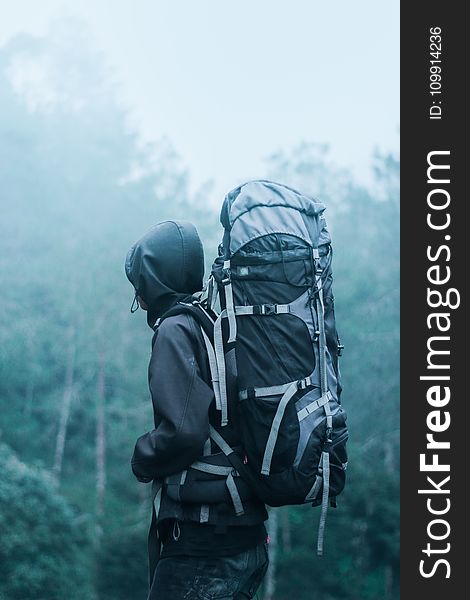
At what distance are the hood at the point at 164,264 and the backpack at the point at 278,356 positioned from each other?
13cm

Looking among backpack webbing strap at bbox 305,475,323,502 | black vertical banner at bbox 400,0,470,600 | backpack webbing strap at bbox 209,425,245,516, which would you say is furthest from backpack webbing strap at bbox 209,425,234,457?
black vertical banner at bbox 400,0,470,600

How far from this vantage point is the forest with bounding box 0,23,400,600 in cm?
1305

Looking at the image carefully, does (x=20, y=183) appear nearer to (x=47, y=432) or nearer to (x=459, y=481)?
(x=47, y=432)

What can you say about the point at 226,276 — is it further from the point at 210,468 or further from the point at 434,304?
the point at 434,304

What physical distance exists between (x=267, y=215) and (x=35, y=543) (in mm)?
7523

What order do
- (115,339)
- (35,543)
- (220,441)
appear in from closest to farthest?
(220,441) < (35,543) < (115,339)

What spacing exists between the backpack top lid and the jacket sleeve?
0.29 metres

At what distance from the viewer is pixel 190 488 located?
190 centimetres

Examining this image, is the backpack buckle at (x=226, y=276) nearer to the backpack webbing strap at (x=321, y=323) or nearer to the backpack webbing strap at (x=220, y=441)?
the backpack webbing strap at (x=321, y=323)

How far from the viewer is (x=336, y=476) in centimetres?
197

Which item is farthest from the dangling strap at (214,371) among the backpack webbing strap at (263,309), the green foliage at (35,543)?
the green foliage at (35,543)

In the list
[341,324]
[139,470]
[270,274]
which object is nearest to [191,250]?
[270,274]

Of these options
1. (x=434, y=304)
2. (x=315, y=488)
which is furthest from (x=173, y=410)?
(x=434, y=304)

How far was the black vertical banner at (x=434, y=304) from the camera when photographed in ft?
10.3
